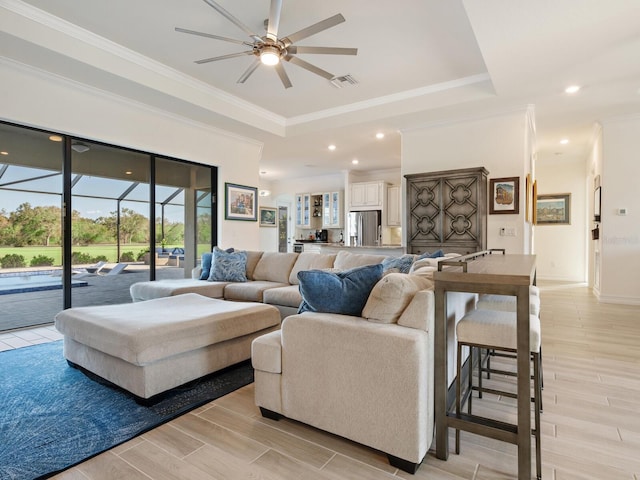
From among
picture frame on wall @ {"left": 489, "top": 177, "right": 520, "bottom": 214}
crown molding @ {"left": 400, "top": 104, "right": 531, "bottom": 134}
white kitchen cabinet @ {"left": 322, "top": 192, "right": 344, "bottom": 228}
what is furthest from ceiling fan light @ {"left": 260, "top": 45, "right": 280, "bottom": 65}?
white kitchen cabinet @ {"left": 322, "top": 192, "right": 344, "bottom": 228}

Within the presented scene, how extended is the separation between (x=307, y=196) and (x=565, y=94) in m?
6.85

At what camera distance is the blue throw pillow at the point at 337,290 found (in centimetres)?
193

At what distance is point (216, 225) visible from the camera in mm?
6023

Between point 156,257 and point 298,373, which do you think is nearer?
point 298,373

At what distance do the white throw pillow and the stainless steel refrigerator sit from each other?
6695mm

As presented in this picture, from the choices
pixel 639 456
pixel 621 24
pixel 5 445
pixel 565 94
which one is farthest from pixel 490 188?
pixel 5 445

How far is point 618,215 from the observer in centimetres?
552

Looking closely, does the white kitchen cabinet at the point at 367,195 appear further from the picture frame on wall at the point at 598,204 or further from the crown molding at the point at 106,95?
the picture frame on wall at the point at 598,204

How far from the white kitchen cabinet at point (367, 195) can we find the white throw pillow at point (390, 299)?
693 centimetres

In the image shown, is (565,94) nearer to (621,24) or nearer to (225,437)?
(621,24)

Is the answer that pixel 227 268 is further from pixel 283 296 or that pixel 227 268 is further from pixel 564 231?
pixel 564 231

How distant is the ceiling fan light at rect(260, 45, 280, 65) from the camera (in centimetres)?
293

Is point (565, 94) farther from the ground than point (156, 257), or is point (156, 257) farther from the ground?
point (565, 94)

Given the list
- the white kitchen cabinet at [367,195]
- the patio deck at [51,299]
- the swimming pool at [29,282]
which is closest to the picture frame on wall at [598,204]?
the white kitchen cabinet at [367,195]
